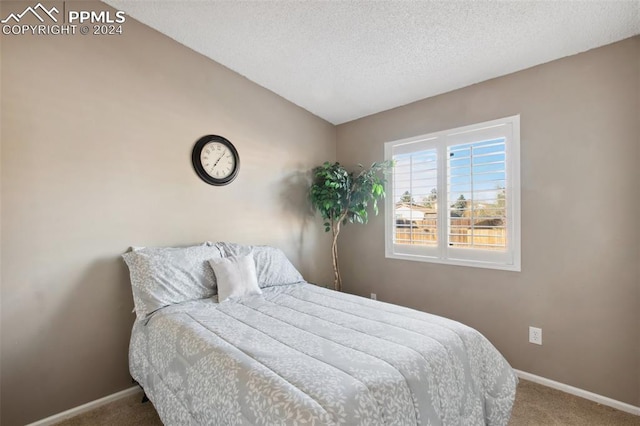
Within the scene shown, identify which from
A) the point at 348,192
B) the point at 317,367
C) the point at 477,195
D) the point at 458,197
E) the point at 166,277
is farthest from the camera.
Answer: the point at 348,192

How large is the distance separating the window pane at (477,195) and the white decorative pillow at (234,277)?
1.77 m

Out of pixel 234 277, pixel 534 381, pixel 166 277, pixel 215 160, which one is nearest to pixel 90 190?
pixel 166 277

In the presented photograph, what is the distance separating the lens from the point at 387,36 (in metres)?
2.15

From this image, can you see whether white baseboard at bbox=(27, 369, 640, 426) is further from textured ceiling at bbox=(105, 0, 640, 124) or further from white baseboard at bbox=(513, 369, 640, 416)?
textured ceiling at bbox=(105, 0, 640, 124)

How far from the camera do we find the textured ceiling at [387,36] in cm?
184

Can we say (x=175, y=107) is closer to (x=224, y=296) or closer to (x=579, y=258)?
(x=224, y=296)

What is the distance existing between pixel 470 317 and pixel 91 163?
10.5 ft

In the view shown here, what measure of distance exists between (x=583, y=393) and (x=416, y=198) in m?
1.87

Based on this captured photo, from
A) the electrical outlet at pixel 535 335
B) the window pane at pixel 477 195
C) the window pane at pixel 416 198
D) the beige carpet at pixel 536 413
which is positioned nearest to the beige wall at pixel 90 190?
the beige carpet at pixel 536 413

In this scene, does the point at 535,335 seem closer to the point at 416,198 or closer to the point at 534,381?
the point at 534,381

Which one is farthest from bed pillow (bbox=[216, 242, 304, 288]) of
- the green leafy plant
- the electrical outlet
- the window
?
the electrical outlet

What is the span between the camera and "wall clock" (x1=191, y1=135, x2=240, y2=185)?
2.63 metres

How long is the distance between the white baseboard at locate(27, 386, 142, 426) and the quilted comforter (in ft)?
1.49

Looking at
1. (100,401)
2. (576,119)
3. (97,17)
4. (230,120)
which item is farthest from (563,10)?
(100,401)
